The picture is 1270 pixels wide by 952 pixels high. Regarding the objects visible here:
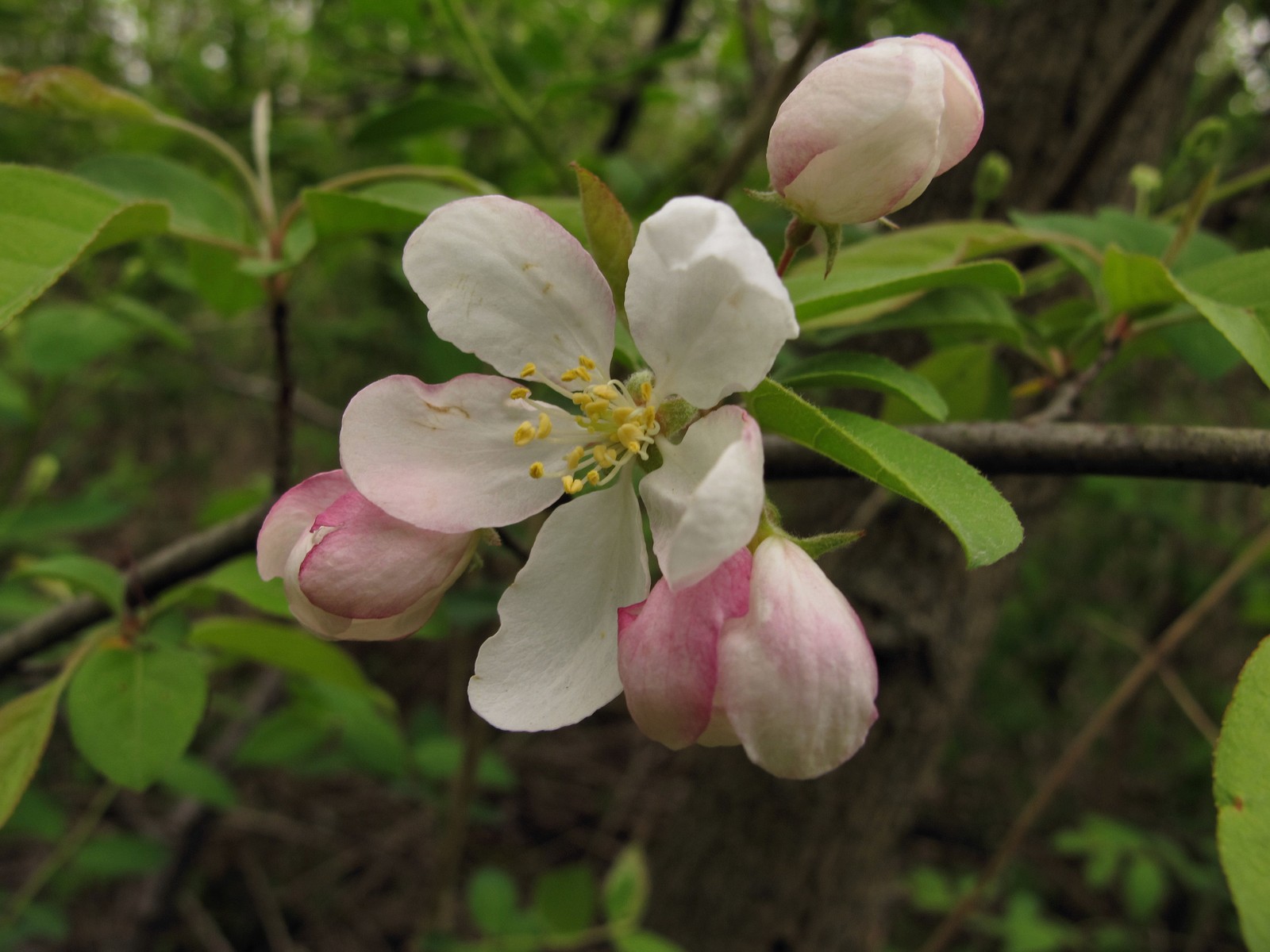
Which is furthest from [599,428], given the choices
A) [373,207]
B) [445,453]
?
[373,207]

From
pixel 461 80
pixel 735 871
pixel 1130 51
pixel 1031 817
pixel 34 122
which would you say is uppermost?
pixel 1130 51

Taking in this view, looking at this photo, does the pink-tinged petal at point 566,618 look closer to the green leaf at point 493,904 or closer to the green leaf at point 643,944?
the green leaf at point 643,944

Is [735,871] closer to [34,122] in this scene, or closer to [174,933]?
[174,933]

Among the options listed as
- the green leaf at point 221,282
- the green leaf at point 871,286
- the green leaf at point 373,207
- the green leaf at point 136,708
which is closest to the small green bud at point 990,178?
the green leaf at point 871,286

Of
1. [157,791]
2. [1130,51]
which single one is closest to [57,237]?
[1130,51]

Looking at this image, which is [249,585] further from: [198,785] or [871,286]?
[198,785]
